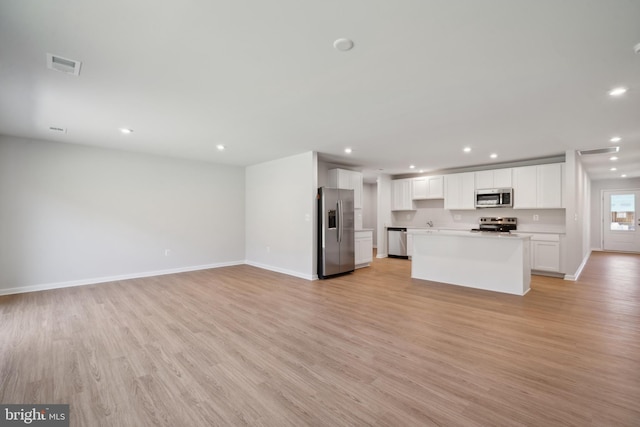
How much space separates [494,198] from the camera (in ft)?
21.5

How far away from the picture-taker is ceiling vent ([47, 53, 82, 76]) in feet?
7.40

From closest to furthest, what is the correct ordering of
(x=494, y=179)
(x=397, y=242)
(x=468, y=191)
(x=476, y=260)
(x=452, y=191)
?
1. (x=476, y=260)
2. (x=494, y=179)
3. (x=468, y=191)
4. (x=452, y=191)
5. (x=397, y=242)

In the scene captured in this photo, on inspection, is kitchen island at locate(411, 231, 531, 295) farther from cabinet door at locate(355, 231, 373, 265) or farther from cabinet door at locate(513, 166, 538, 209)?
cabinet door at locate(513, 166, 538, 209)

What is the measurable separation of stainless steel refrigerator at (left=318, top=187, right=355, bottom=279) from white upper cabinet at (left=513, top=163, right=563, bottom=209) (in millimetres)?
3740

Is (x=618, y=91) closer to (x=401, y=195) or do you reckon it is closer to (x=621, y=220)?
(x=401, y=195)

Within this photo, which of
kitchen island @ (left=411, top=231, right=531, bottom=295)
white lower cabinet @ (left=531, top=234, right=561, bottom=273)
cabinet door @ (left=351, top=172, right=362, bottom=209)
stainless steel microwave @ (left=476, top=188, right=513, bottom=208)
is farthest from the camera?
cabinet door @ (left=351, top=172, right=362, bottom=209)

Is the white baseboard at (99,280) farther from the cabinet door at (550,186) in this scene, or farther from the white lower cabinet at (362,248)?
the cabinet door at (550,186)

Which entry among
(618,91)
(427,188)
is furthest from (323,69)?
(427,188)

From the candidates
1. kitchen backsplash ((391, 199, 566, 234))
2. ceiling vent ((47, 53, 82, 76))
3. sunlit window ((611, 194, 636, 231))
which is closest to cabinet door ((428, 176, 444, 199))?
kitchen backsplash ((391, 199, 566, 234))

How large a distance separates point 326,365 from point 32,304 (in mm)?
4480

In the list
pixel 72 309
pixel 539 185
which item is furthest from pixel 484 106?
pixel 72 309

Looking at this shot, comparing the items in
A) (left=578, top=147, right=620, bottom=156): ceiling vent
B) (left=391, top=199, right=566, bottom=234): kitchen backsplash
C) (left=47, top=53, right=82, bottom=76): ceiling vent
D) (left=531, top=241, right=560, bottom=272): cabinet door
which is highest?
(left=47, top=53, right=82, bottom=76): ceiling vent

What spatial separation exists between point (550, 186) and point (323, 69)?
591 cm

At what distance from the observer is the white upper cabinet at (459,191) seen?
23.1 feet
